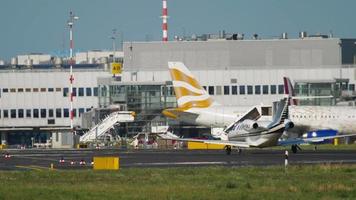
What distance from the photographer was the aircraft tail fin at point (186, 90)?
115 metres

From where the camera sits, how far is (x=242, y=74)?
467 ft

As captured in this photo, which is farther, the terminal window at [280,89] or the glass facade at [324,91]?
the terminal window at [280,89]

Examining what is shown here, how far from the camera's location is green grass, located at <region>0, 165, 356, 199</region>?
4283 cm

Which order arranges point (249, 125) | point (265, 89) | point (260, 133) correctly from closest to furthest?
1. point (260, 133)
2. point (249, 125)
3. point (265, 89)

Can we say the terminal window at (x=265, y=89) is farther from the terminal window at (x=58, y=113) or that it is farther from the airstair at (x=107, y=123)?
the terminal window at (x=58, y=113)

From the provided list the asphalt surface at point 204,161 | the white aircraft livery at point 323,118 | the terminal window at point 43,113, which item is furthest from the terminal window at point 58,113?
the asphalt surface at point 204,161

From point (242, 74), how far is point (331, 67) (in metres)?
11.2

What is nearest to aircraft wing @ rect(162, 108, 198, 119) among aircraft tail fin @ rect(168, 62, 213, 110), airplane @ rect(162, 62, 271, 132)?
airplane @ rect(162, 62, 271, 132)

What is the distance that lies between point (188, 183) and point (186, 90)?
218ft

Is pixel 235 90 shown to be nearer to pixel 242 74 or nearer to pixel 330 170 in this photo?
pixel 242 74

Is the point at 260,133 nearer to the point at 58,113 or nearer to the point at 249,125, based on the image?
the point at 249,125

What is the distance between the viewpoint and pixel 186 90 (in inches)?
4537

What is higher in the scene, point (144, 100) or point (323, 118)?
point (144, 100)

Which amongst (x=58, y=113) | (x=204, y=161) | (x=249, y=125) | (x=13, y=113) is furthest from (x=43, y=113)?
(x=204, y=161)
